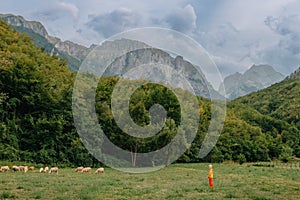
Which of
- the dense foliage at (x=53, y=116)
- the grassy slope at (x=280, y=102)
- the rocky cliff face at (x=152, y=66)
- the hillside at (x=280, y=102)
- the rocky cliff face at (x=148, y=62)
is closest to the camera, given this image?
the dense foliage at (x=53, y=116)

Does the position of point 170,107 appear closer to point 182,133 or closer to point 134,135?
point 182,133

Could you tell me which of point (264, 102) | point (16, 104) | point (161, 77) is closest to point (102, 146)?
point (16, 104)

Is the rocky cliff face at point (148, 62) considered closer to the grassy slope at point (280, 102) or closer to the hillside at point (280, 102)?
the hillside at point (280, 102)

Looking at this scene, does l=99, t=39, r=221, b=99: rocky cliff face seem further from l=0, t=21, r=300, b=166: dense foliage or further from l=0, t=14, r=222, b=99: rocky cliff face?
l=0, t=21, r=300, b=166: dense foliage

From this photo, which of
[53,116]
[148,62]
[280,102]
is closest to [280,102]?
[280,102]

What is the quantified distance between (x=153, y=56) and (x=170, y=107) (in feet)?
53.3

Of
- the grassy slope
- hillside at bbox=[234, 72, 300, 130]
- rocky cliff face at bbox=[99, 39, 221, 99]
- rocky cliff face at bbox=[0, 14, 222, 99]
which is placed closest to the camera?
rocky cliff face at bbox=[0, 14, 222, 99]

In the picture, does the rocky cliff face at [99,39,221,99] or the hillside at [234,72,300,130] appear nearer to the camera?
the rocky cliff face at [99,39,221,99]

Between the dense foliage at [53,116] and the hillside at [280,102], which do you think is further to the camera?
the hillside at [280,102]

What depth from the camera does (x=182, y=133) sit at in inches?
2608

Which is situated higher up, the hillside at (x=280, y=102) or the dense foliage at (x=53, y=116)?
the hillside at (x=280, y=102)

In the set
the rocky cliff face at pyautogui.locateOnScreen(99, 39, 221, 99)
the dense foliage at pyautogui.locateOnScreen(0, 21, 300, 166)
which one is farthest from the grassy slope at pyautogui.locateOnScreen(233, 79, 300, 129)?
the rocky cliff face at pyautogui.locateOnScreen(99, 39, 221, 99)

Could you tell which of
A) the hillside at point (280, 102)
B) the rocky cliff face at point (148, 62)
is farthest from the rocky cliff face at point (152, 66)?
the hillside at point (280, 102)

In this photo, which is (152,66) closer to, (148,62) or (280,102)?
(148,62)
